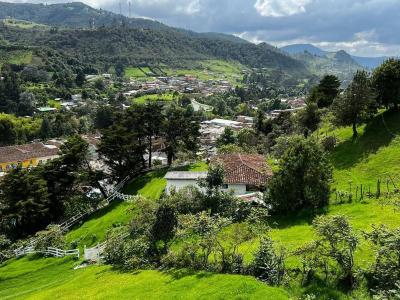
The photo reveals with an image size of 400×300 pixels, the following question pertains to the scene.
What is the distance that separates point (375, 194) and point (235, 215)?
10.6m

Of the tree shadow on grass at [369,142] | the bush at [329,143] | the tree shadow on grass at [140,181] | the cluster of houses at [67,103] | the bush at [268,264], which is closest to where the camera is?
the bush at [268,264]

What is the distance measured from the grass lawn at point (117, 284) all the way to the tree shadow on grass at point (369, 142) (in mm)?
23342

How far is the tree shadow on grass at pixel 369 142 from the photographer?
42.2 m

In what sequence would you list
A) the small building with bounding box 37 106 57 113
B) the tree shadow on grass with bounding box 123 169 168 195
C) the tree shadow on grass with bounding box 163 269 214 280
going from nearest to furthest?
the tree shadow on grass with bounding box 163 269 214 280 < the tree shadow on grass with bounding box 123 169 168 195 < the small building with bounding box 37 106 57 113

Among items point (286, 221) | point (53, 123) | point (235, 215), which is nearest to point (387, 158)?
point (286, 221)

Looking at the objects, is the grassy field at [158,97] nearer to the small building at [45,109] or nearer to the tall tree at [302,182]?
the small building at [45,109]

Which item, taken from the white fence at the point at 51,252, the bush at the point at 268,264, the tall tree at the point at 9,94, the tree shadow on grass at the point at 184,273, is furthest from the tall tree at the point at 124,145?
the tall tree at the point at 9,94

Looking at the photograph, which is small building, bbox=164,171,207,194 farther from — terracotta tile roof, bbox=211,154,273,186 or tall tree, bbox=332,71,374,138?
tall tree, bbox=332,71,374,138

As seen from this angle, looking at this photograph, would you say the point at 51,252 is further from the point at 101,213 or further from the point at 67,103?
the point at 67,103

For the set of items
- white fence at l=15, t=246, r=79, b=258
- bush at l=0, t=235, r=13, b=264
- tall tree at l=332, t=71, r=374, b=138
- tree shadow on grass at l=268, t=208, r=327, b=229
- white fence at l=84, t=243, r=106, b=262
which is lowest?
bush at l=0, t=235, r=13, b=264

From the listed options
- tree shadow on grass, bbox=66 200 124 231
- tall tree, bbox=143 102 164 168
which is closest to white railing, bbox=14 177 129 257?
tree shadow on grass, bbox=66 200 124 231

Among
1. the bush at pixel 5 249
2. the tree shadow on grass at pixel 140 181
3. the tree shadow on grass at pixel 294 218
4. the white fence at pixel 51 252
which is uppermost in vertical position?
the tree shadow on grass at pixel 294 218

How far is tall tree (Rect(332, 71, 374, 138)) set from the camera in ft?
147

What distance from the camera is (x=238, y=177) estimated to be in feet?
141
